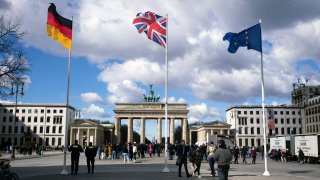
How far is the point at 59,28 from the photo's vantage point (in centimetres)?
2473

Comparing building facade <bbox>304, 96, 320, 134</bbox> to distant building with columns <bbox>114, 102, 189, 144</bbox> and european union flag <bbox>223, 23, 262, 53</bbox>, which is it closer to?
distant building with columns <bbox>114, 102, 189, 144</bbox>

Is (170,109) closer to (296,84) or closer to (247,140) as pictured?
(247,140)

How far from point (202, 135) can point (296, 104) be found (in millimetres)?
38205

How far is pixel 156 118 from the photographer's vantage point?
4601 inches

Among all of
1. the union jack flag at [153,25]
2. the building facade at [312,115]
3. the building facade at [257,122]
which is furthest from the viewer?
the building facade at [257,122]

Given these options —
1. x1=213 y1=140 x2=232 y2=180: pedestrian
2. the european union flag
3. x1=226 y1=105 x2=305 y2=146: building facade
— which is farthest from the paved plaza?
x1=226 y1=105 x2=305 y2=146: building facade

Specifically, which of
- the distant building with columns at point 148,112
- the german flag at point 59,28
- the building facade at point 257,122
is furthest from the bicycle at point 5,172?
the building facade at point 257,122

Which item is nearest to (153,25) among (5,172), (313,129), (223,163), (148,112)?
(223,163)

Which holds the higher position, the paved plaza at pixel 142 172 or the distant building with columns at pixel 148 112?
the distant building with columns at pixel 148 112

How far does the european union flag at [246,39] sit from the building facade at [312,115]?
94272 millimetres

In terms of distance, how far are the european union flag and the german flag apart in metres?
10.2

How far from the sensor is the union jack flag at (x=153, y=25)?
25219 millimetres

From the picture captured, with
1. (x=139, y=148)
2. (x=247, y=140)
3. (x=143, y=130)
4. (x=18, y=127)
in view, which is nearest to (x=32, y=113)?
(x=18, y=127)

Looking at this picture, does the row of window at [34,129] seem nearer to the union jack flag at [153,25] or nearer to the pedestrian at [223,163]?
the union jack flag at [153,25]
